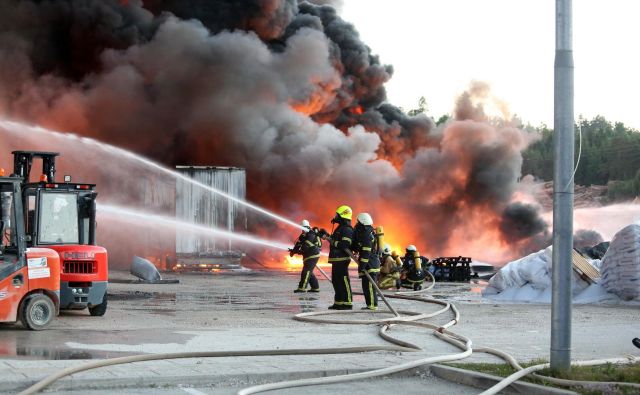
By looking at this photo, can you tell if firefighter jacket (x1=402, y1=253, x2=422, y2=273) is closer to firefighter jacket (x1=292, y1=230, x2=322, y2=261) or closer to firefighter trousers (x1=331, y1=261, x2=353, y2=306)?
firefighter jacket (x1=292, y1=230, x2=322, y2=261)

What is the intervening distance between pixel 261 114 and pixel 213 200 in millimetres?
7593

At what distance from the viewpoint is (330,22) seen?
155 feet

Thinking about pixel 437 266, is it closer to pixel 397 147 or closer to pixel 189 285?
pixel 189 285

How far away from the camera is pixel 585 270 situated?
59.5 ft

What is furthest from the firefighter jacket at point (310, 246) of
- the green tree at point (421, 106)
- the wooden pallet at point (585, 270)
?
the green tree at point (421, 106)

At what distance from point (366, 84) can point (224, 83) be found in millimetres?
9522

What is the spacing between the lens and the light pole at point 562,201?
7.42 m

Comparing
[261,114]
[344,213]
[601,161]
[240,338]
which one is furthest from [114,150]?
[601,161]

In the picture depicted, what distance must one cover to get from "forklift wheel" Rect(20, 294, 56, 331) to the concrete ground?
0.54ft

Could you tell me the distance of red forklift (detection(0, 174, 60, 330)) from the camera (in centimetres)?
1037

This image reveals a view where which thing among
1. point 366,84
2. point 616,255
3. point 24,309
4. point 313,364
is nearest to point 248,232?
point 366,84

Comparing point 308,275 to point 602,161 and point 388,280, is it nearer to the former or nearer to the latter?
point 388,280

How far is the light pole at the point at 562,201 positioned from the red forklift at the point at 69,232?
267 inches

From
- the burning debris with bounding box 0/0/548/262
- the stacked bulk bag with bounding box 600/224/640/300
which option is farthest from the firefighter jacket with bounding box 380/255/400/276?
the burning debris with bounding box 0/0/548/262
